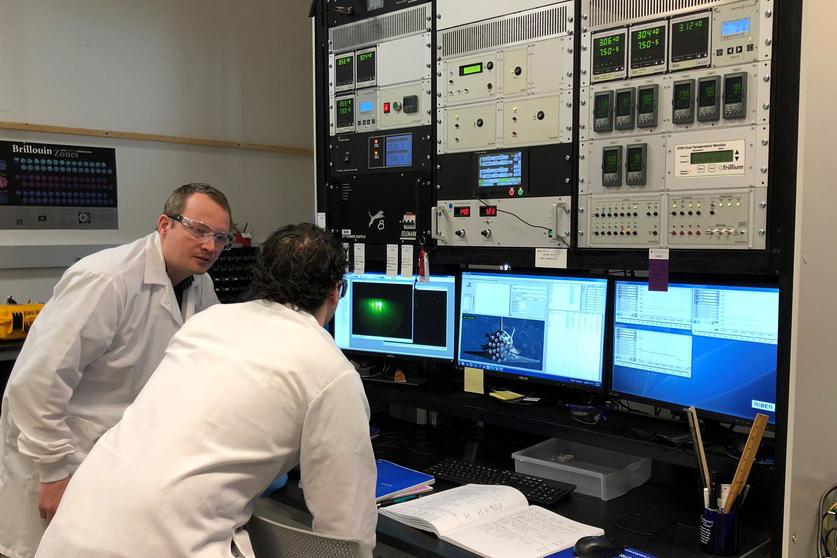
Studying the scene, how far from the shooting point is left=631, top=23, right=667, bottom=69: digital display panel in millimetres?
1736

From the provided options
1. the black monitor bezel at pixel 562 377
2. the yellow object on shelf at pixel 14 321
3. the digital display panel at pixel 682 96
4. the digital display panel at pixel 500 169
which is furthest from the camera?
the yellow object on shelf at pixel 14 321

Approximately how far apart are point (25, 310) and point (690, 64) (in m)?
2.62

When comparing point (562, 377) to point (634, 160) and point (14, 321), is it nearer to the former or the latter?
point (634, 160)

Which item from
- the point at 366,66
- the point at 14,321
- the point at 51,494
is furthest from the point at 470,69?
the point at 14,321

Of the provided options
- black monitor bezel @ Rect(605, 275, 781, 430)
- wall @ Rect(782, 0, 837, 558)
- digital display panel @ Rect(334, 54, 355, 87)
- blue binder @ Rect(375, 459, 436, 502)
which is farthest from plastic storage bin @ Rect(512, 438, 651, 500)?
digital display panel @ Rect(334, 54, 355, 87)

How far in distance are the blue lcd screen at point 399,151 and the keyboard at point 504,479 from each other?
3.15 ft

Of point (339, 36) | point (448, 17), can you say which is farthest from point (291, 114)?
point (448, 17)

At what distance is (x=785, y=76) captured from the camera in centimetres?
154

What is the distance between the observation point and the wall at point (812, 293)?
147 cm

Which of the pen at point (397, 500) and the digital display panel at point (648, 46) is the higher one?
the digital display panel at point (648, 46)

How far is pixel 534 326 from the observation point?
207 cm

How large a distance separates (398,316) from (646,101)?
3.54 feet

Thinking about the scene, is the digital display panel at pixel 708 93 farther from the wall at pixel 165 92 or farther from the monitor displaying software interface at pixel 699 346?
the wall at pixel 165 92

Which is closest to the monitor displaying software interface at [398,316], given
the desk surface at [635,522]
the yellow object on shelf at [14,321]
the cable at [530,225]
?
the cable at [530,225]
